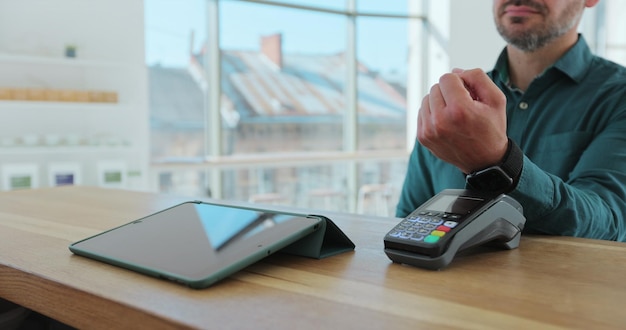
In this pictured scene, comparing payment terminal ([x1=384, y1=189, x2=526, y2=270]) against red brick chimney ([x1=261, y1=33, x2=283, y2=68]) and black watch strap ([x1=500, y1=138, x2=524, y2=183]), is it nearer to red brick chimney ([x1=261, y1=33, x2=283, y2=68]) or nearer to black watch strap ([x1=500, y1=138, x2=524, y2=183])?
black watch strap ([x1=500, y1=138, x2=524, y2=183])

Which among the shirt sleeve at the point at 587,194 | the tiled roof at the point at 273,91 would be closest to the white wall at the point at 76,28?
the tiled roof at the point at 273,91

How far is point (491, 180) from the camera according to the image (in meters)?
0.63

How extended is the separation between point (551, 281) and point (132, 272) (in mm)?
438

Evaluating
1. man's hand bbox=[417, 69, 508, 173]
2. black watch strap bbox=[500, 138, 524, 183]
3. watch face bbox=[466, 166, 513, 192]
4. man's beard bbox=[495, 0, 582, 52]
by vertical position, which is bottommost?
watch face bbox=[466, 166, 513, 192]

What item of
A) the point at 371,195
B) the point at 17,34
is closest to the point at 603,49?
the point at 371,195

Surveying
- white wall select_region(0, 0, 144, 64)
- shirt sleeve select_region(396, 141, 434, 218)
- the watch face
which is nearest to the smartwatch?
the watch face

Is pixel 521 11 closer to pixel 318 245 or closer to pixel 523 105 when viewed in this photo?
pixel 523 105

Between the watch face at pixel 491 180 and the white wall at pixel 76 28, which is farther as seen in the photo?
the white wall at pixel 76 28

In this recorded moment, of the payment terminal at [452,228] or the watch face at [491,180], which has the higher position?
the watch face at [491,180]

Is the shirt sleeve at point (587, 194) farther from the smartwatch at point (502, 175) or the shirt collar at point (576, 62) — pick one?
the shirt collar at point (576, 62)

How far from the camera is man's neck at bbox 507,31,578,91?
1259 millimetres

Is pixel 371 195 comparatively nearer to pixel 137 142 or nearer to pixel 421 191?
pixel 137 142

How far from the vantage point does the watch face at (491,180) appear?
0.61m

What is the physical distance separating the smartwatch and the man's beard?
71 cm
